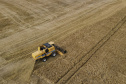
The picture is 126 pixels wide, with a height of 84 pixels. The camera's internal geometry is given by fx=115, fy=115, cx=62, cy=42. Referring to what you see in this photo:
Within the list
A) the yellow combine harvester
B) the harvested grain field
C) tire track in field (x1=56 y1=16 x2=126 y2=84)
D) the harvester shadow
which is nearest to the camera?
tire track in field (x1=56 y1=16 x2=126 y2=84)

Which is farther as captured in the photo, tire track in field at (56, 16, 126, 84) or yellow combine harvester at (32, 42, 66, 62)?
yellow combine harvester at (32, 42, 66, 62)

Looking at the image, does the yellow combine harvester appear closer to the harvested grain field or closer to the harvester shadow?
the harvester shadow

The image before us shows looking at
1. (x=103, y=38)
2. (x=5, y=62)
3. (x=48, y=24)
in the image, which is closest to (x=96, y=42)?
(x=103, y=38)

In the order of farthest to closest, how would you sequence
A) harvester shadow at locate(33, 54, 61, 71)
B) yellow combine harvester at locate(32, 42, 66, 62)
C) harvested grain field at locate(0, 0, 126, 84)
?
1. harvester shadow at locate(33, 54, 61, 71)
2. yellow combine harvester at locate(32, 42, 66, 62)
3. harvested grain field at locate(0, 0, 126, 84)

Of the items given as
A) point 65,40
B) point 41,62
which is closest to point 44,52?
point 41,62

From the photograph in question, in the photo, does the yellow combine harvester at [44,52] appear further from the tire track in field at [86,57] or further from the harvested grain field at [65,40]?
the tire track in field at [86,57]

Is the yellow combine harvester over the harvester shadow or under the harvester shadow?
over

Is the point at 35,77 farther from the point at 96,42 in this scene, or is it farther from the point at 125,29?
the point at 125,29

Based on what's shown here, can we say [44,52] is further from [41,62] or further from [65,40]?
[65,40]

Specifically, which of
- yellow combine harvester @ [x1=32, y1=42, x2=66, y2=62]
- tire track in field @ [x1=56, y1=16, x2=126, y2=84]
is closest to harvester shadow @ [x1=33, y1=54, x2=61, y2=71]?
yellow combine harvester @ [x1=32, y1=42, x2=66, y2=62]
